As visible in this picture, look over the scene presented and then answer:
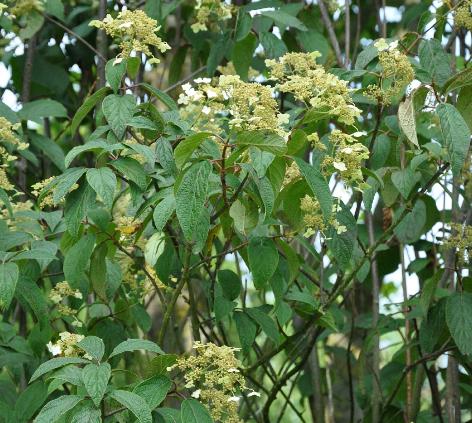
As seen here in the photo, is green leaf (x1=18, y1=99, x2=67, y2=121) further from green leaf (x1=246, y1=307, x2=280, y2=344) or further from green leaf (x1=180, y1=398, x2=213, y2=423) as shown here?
green leaf (x1=180, y1=398, x2=213, y2=423)

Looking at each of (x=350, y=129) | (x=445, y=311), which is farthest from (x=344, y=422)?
(x=350, y=129)

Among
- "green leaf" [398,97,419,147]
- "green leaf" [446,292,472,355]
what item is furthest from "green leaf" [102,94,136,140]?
"green leaf" [446,292,472,355]

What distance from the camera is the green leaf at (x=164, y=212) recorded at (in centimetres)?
171

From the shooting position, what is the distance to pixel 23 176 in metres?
2.99

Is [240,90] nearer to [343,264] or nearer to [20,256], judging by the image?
[343,264]

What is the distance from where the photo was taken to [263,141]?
1.62 m

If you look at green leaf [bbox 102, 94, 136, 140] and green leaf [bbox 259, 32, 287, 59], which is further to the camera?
green leaf [bbox 259, 32, 287, 59]

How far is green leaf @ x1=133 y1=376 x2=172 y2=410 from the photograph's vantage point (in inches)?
66.8

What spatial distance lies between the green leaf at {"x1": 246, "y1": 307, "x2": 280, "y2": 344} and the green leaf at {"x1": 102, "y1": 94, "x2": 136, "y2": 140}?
0.60m

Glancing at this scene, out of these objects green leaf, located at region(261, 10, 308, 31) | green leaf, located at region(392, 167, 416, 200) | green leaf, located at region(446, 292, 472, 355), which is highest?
green leaf, located at region(261, 10, 308, 31)

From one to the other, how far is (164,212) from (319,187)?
0.29 meters

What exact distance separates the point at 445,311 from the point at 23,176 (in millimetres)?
1410

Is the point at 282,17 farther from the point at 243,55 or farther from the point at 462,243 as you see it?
the point at 462,243

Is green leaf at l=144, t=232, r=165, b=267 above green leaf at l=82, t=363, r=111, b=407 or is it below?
above
